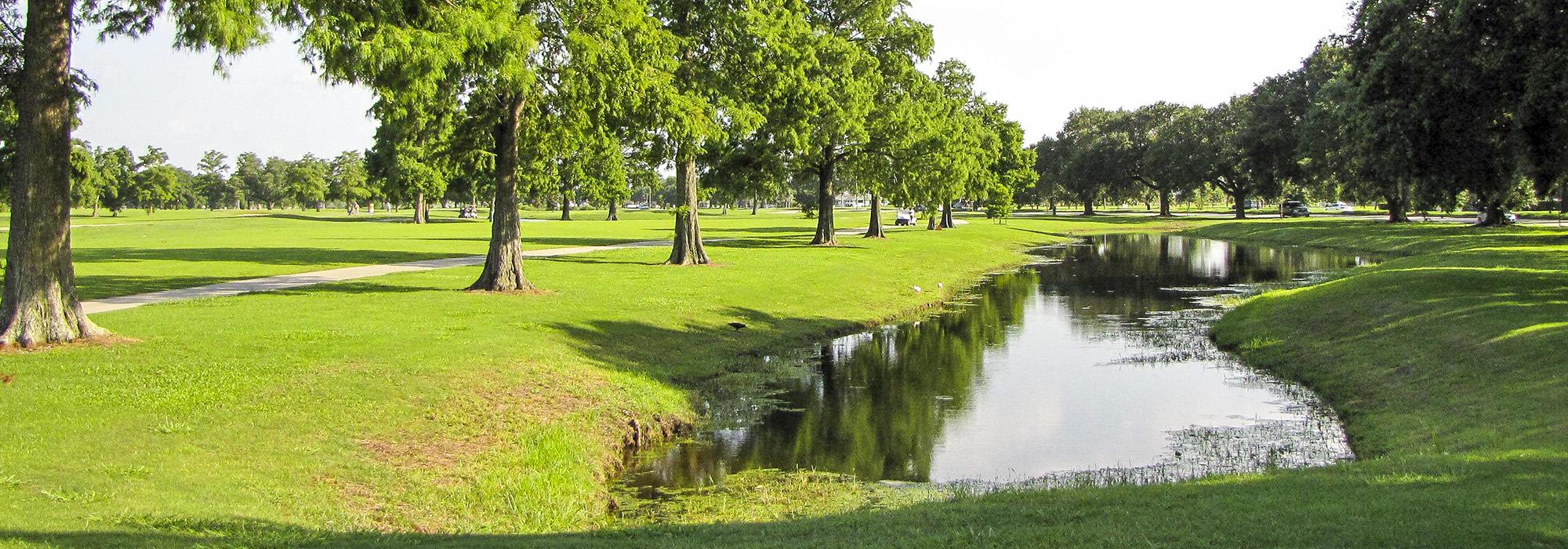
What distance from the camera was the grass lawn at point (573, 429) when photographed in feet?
30.7

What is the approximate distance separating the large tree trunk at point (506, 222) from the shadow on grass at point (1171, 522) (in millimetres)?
17649

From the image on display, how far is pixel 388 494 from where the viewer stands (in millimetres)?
12227

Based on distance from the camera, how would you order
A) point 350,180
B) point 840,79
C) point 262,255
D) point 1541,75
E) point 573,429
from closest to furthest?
point 573,429, point 1541,75, point 262,255, point 840,79, point 350,180

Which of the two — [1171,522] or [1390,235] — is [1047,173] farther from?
[1171,522]

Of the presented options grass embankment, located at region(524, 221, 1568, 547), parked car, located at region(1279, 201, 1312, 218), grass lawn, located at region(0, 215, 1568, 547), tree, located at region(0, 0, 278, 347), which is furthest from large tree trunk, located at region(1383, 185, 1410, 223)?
tree, located at region(0, 0, 278, 347)

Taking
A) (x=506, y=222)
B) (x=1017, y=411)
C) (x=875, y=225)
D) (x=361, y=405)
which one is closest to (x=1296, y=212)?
(x=875, y=225)

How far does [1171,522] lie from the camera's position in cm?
920

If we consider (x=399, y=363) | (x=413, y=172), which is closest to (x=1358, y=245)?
(x=399, y=363)

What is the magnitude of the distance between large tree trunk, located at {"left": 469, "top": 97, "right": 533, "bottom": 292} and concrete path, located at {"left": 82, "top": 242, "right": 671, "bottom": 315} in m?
4.90

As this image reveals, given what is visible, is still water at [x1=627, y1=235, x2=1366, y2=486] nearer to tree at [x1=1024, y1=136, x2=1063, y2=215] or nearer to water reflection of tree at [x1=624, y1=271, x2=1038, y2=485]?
water reflection of tree at [x1=624, y1=271, x2=1038, y2=485]

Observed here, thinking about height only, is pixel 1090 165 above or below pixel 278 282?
above

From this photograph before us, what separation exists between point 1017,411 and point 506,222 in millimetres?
14298

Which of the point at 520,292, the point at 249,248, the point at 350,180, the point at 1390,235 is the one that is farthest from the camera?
the point at 350,180

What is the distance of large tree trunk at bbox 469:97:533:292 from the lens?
27.7 metres
